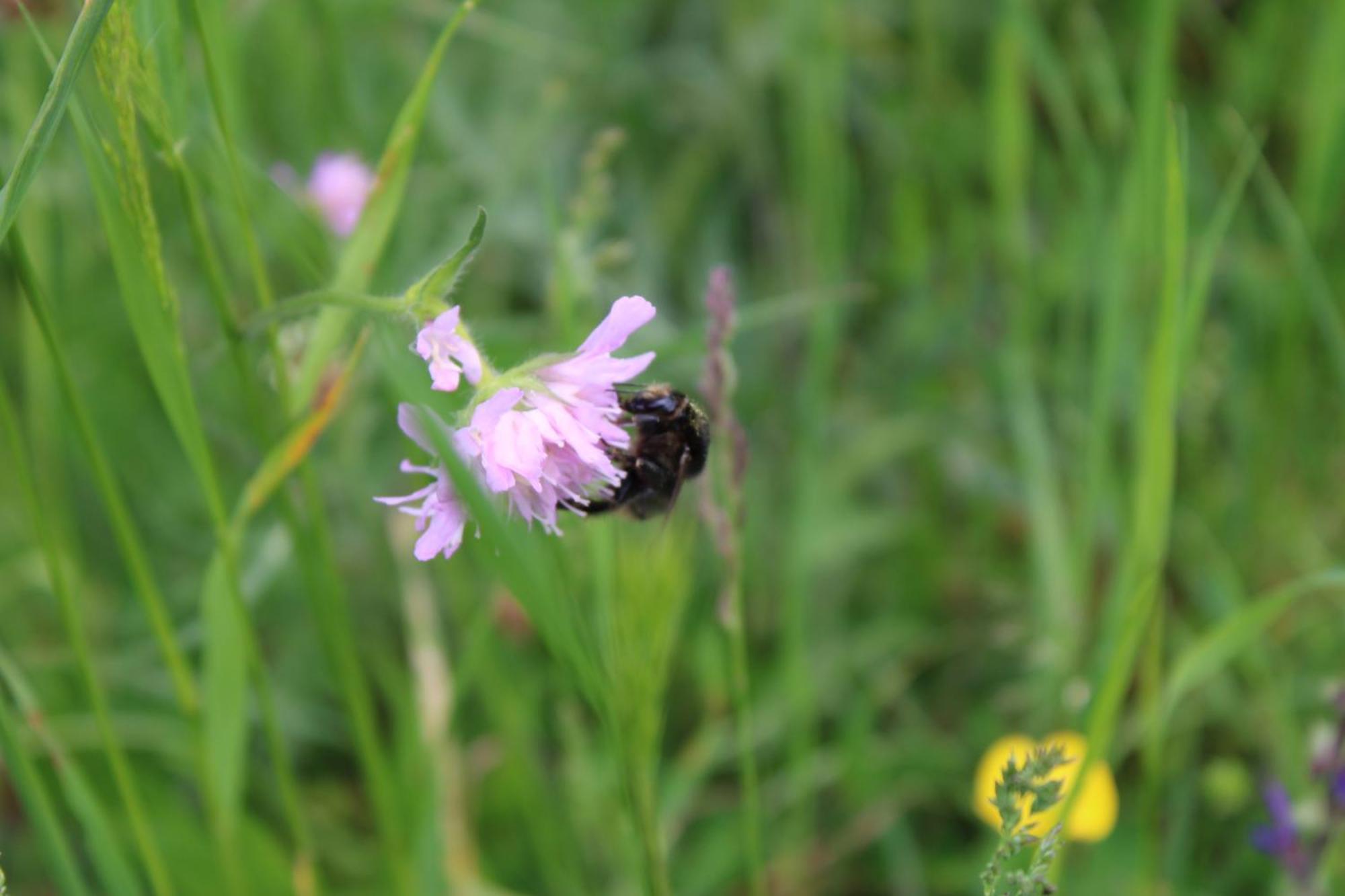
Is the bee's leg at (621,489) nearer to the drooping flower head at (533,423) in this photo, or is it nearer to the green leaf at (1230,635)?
the drooping flower head at (533,423)

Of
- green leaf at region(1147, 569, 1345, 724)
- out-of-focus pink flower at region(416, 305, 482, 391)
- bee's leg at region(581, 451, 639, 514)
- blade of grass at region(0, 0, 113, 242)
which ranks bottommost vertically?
green leaf at region(1147, 569, 1345, 724)

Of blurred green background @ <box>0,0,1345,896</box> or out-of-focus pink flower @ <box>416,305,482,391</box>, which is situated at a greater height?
blurred green background @ <box>0,0,1345,896</box>

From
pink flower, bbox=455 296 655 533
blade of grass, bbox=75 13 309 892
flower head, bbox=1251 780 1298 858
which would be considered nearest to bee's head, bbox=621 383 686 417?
pink flower, bbox=455 296 655 533

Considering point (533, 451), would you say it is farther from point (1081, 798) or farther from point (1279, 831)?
point (1279, 831)

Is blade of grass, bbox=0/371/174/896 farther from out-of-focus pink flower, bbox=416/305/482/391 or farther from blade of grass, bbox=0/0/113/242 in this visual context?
out-of-focus pink flower, bbox=416/305/482/391

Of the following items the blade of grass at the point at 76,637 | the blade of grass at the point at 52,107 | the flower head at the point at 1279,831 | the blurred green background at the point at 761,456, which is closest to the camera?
the blade of grass at the point at 52,107

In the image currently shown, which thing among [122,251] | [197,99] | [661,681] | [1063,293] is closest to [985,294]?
[1063,293]

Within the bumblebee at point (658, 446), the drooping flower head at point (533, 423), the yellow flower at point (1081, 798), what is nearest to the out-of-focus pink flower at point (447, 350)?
the drooping flower head at point (533, 423)

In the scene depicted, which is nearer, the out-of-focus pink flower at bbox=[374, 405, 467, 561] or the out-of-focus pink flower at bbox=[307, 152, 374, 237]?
the out-of-focus pink flower at bbox=[374, 405, 467, 561]
